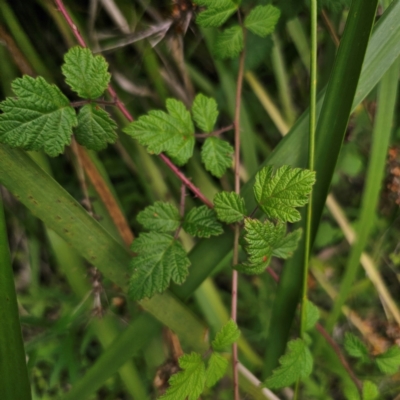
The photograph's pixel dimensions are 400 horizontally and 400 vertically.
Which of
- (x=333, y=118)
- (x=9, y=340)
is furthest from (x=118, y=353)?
(x=333, y=118)

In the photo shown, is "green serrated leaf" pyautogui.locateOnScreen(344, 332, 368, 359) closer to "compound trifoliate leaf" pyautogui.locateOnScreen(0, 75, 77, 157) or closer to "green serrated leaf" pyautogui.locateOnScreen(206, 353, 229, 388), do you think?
"green serrated leaf" pyautogui.locateOnScreen(206, 353, 229, 388)

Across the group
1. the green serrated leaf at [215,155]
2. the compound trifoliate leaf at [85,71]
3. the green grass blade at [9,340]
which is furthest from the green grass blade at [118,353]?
the compound trifoliate leaf at [85,71]

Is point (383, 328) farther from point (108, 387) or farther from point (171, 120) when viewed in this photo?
point (171, 120)

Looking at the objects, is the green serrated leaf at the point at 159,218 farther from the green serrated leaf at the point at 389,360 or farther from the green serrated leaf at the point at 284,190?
the green serrated leaf at the point at 389,360

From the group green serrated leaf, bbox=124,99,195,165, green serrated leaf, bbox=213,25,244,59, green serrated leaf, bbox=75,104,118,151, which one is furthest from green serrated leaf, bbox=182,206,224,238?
green serrated leaf, bbox=213,25,244,59

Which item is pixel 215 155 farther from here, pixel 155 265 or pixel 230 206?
pixel 155 265
